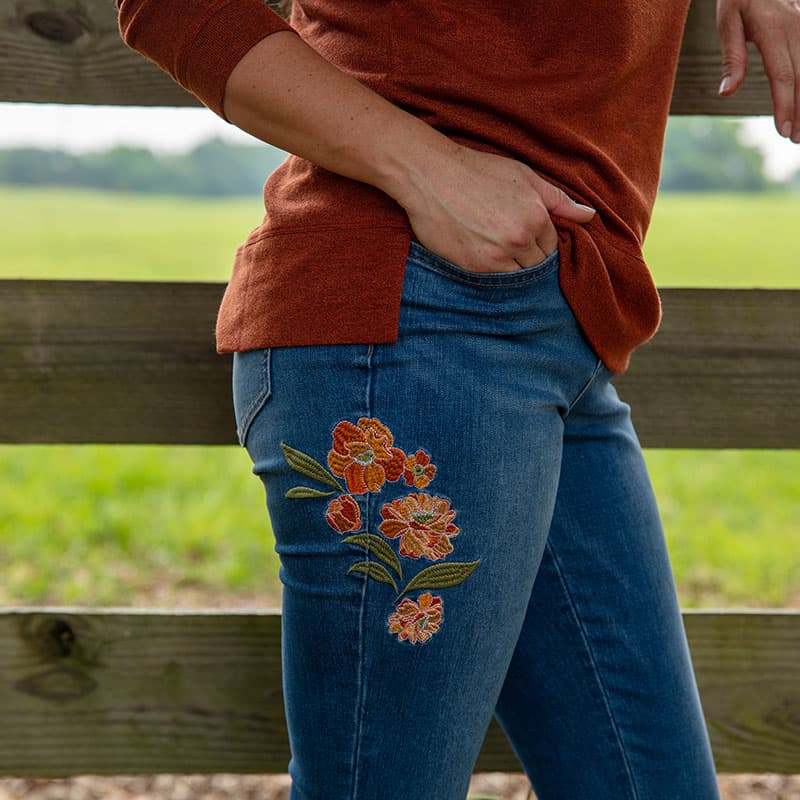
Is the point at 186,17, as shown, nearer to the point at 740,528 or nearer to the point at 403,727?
the point at 403,727

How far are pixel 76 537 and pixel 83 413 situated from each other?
8.62 ft

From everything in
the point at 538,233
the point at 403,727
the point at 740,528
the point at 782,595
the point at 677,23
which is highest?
the point at 677,23

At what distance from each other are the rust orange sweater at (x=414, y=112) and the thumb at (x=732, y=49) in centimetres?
26

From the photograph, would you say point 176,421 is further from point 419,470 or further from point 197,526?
point 197,526

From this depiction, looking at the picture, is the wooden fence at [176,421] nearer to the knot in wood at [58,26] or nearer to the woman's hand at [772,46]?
the knot in wood at [58,26]

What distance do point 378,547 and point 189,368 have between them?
2.23 feet

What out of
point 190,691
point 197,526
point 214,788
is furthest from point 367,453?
point 197,526

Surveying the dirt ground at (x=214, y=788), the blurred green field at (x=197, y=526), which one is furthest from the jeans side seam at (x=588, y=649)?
the dirt ground at (x=214, y=788)

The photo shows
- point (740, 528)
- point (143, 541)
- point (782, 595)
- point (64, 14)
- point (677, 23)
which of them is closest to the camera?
point (677, 23)

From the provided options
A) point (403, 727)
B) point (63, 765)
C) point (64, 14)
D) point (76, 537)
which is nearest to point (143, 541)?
point (76, 537)

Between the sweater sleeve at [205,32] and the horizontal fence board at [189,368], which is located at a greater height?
the sweater sleeve at [205,32]

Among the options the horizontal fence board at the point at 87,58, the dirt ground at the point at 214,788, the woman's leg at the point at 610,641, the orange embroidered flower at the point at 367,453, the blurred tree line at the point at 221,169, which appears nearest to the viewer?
the orange embroidered flower at the point at 367,453

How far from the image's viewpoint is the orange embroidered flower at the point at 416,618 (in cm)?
93

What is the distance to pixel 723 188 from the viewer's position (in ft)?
86.8
